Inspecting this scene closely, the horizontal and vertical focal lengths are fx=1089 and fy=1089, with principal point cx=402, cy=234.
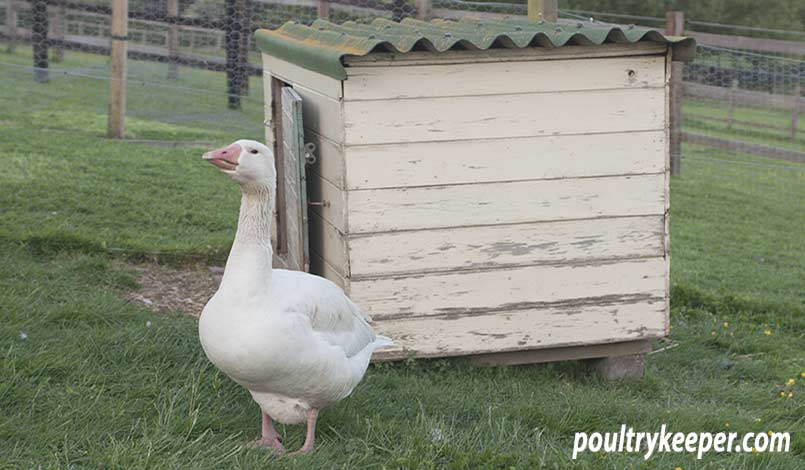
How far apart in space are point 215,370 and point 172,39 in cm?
1157

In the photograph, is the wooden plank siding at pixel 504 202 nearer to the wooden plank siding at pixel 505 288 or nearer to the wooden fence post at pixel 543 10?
the wooden plank siding at pixel 505 288

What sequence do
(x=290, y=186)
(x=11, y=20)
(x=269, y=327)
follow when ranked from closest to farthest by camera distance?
(x=269, y=327) < (x=290, y=186) < (x=11, y=20)

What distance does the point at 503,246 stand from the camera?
5984mm

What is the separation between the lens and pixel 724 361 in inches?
277

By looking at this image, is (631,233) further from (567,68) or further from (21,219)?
(21,219)

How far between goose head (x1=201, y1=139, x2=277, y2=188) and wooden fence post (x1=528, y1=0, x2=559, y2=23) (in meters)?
3.73

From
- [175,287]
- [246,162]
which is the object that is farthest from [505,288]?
[175,287]

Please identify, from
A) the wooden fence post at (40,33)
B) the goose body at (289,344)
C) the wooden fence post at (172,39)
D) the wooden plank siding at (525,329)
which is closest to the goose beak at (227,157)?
the goose body at (289,344)

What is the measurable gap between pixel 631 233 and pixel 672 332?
1.71 m

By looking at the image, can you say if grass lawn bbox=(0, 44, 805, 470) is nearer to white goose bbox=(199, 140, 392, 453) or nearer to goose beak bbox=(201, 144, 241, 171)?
white goose bbox=(199, 140, 392, 453)

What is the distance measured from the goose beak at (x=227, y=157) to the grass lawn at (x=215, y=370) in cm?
100

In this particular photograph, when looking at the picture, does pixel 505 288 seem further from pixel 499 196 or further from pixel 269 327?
pixel 269 327

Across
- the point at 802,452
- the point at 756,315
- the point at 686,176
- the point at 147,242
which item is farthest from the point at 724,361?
the point at 686,176

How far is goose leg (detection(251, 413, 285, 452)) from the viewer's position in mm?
4430
